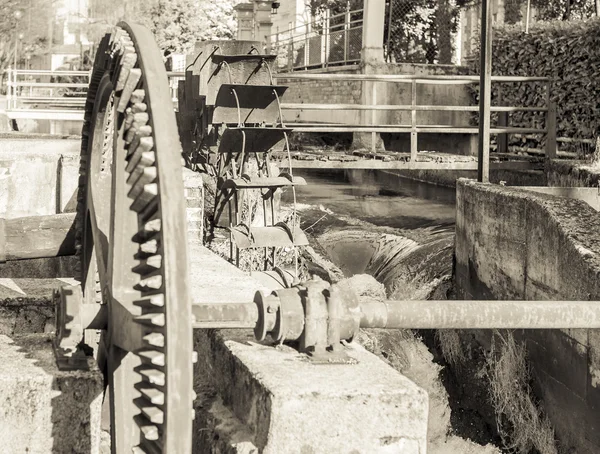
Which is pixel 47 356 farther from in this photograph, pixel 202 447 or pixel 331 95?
pixel 331 95

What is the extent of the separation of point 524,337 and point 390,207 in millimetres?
7797

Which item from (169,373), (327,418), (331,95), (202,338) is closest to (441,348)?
(202,338)

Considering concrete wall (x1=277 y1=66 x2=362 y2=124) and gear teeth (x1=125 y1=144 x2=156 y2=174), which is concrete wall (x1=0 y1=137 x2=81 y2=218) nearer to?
gear teeth (x1=125 y1=144 x2=156 y2=174)

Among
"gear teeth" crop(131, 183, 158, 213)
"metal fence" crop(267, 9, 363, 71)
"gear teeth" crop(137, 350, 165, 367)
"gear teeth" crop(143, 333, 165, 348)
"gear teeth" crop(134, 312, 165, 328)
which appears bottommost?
"gear teeth" crop(137, 350, 165, 367)

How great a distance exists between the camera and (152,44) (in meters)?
2.43

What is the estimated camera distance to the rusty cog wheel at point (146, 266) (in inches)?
81.9

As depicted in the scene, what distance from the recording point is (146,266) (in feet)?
7.34

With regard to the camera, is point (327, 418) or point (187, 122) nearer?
point (327, 418)

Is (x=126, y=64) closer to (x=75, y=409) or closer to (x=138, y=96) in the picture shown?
(x=138, y=96)

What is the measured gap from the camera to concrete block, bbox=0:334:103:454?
2.76 m

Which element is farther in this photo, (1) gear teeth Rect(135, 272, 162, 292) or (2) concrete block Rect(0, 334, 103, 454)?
(2) concrete block Rect(0, 334, 103, 454)

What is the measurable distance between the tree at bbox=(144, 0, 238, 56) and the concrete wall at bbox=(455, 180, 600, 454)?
60.9 feet

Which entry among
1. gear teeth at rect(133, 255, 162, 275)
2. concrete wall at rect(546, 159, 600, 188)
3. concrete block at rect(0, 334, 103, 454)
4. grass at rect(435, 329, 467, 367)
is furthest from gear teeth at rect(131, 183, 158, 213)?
concrete wall at rect(546, 159, 600, 188)

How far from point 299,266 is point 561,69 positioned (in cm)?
616
